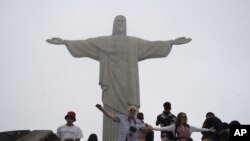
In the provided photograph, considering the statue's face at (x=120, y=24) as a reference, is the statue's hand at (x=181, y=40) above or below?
below

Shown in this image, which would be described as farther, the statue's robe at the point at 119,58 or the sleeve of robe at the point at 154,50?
the sleeve of robe at the point at 154,50

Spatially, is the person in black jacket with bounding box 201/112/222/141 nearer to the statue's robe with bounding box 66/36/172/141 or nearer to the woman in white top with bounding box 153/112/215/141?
the woman in white top with bounding box 153/112/215/141

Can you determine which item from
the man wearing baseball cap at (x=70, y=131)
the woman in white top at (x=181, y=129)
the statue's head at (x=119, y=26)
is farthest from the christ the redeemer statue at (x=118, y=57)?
the woman in white top at (x=181, y=129)

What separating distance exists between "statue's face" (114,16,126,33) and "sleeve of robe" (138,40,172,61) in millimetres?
789

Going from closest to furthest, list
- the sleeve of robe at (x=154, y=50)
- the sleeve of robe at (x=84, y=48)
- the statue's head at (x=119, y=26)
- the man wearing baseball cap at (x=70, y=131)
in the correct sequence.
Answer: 1. the man wearing baseball cap at (x=70, y=131)
2. the sleeve of robe at (x=84, y=48)
3. the sleeve of robe at (x=154, y=50)
4. the statue's head at (x=119, y=26)

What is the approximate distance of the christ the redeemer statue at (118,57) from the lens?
16002 millimetres

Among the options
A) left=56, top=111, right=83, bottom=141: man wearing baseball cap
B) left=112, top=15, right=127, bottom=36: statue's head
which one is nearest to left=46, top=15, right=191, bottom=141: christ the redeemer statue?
left=112, top=15, right=127, bottom=36: statue's head

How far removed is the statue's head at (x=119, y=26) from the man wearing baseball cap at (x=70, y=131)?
7.72 meters

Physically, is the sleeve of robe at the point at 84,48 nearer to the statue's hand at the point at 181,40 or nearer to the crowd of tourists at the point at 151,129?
the statue's hand at the point at 181,40

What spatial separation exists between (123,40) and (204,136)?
756cm

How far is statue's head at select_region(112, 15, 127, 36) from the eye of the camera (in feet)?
55.8

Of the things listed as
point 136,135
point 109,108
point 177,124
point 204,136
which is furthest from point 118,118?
point 109,108

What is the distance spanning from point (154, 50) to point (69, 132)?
308 inches

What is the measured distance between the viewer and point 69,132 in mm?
9531
